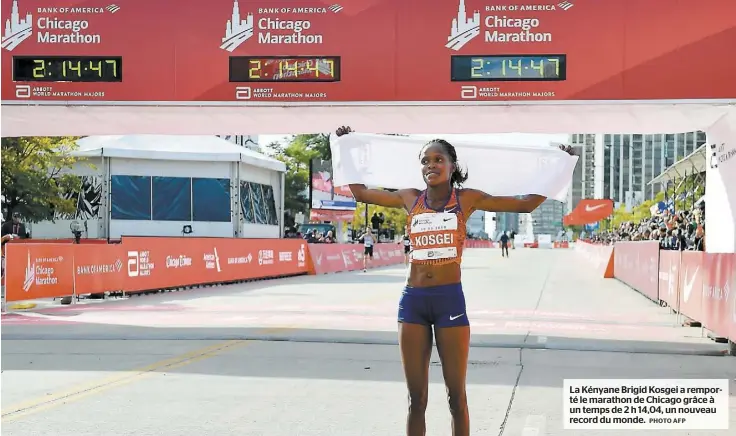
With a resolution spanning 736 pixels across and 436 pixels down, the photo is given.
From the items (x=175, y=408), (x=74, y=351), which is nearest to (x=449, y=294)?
(x=175, y=408)

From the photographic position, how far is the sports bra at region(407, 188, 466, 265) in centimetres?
589

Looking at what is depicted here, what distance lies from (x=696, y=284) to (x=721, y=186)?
1.81m

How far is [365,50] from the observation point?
50.7 ft

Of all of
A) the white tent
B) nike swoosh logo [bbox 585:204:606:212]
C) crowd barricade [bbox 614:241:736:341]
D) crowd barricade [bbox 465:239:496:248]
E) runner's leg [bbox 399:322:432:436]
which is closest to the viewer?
runner's leg [bbox 399:322:432:436]

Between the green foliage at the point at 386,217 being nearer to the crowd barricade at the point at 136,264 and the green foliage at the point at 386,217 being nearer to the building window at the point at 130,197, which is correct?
the building window at the point at 130,197

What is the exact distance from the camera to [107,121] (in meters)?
17.3

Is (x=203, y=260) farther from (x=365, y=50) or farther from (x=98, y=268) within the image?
(x=365, y=50)

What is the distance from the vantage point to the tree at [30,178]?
100.0 feet

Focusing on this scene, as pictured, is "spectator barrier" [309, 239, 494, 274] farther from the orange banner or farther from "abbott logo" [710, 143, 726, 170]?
"abbott logo" [710, 143, 726, 170]

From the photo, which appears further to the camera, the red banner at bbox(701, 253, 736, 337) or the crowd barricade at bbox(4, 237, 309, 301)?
the crowd barricade at bbox(4, 237, 309, 301)

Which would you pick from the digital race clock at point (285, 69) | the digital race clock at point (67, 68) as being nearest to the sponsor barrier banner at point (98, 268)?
the digital race clock at point (67, 68)

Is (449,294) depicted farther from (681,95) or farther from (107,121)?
(107,121)

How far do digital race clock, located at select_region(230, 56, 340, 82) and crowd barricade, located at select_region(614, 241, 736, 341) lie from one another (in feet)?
20.8
